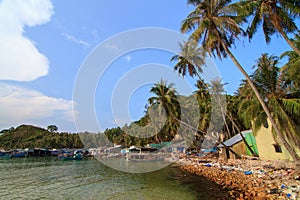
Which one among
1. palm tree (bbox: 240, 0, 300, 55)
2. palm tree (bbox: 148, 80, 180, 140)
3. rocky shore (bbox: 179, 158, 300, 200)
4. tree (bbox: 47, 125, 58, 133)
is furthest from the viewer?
tree (bbox: 47, 125, 58, 133)

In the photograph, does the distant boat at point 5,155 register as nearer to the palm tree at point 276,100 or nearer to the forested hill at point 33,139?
the forested hill at point 33,139

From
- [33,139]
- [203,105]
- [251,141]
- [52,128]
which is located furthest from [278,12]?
[52,128]

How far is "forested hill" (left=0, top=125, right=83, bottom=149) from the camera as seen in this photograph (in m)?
77.8

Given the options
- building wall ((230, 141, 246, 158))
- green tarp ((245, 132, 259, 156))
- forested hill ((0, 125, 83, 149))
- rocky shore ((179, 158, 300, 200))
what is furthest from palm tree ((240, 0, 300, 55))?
forested hill ((0, 125, 83, 149))

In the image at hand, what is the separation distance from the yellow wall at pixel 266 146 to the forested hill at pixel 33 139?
75394mm

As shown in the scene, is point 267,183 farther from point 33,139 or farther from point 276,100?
point 33,139

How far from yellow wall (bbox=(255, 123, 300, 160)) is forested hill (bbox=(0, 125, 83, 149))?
75394 millimetres

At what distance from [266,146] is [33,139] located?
3819 inches

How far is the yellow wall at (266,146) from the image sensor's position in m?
14.4

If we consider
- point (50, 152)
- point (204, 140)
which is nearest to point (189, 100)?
point (204, 140)

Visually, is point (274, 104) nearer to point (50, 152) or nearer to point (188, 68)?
point (188, 68)

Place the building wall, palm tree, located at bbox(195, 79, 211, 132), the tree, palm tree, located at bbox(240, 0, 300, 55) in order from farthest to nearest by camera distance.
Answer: the tree, palm tree, located at bbox(195, 79, 211, 132), the building wall, palm tree, located at bbox(240, 0, 300, 55)

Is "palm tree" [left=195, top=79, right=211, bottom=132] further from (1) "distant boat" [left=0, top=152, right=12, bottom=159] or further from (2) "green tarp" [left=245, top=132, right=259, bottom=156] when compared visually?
(1) "distant boat" [left=0, top=152, right=12, bottom=159]

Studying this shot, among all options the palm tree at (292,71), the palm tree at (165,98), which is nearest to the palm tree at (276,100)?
the palm tree at (292,71)
